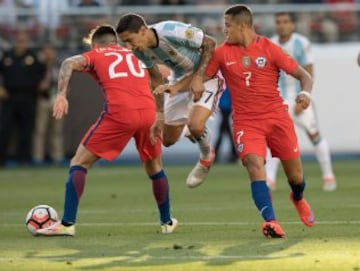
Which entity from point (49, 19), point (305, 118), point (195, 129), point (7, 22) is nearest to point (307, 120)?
point (305, 118)

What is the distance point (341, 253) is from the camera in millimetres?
10219

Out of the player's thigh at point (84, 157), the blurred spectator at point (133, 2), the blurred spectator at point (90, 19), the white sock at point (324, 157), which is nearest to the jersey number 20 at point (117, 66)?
the player's thigh at point (84, 157)

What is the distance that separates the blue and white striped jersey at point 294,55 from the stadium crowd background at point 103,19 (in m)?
7.63

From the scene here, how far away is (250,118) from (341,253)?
2090 mm

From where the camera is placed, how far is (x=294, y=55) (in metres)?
17.1

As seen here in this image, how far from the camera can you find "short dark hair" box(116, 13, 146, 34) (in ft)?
39.4

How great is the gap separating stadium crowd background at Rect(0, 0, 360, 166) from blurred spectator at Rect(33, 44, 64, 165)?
27 centimetres

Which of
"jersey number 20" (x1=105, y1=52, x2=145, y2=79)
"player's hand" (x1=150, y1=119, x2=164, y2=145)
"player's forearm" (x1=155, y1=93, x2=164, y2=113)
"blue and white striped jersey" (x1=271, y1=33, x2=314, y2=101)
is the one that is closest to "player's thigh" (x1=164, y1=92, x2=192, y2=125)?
"player's forearm" (x1=155, y1=93, x2=164, y2=113)

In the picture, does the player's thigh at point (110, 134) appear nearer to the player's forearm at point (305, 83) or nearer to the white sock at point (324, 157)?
the player's forearm at point (305, 83)

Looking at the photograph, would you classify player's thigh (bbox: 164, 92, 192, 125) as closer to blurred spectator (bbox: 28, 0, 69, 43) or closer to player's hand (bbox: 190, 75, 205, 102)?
player's hand (bbox: 190, 75, 205, 102)

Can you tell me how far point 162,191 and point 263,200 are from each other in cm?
120

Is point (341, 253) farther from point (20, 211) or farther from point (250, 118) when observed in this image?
point (20, 211)

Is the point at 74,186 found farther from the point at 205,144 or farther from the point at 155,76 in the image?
the point at 205,144

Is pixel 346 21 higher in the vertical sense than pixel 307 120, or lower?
lower
